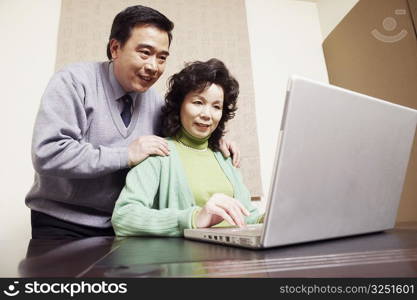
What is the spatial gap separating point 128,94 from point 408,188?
1353 mm

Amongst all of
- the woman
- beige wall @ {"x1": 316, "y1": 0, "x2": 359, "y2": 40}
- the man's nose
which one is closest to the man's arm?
the woman

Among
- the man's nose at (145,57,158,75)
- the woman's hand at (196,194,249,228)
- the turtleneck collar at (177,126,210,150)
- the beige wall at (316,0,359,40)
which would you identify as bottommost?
the woman's hand at (196,194,249,228)

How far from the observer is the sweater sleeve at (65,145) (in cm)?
87

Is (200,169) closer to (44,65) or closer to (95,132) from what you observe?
(95,132)

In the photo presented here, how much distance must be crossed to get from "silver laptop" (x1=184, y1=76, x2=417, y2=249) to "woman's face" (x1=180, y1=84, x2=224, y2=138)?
1.93 ft

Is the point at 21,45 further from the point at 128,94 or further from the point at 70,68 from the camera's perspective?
the point at 128,94

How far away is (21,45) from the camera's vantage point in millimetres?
1674

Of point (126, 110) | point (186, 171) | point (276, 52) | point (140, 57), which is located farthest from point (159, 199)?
point (276, 52)

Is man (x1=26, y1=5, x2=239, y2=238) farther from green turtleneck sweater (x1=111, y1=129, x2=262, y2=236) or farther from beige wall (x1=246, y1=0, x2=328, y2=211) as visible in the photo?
beige wall (x1=246, y1=0, x2=328, y2=211)

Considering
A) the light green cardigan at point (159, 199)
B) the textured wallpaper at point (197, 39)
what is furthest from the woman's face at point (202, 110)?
the textured wallpaper at point (197, 39)

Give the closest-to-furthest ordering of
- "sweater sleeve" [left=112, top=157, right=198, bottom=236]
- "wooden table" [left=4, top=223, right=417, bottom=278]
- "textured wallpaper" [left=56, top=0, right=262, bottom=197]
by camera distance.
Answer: "wooden table" [left=4, top=223, right=417, bottom=278]
"sweater sleeve" [left=112, top=157, right=198, bottom=236]
"textured wallpaper" [left=56, top=0, right=262, bottom=197]

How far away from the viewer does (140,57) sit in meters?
1.09

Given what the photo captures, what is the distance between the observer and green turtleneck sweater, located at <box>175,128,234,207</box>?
40.2 inches

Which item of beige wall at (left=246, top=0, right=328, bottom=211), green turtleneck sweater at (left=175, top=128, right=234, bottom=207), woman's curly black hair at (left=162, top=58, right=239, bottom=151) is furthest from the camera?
beige wall at (left=246, top=0, right=328, bottom=211)
